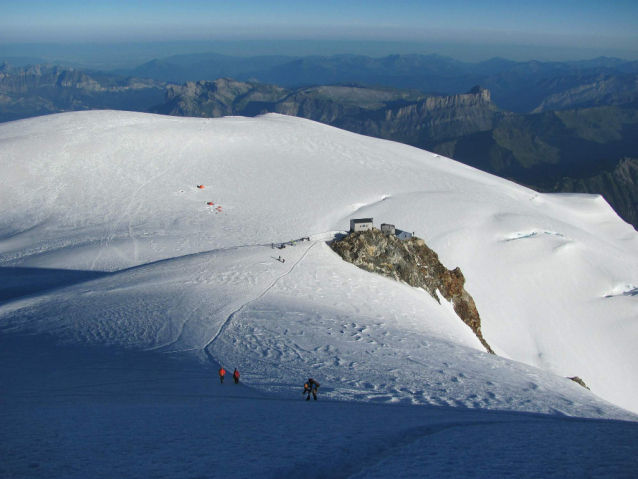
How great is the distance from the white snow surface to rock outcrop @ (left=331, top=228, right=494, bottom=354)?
5.24ft

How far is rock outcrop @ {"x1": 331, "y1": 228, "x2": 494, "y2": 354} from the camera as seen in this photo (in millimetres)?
35594

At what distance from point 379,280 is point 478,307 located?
14.9 meters

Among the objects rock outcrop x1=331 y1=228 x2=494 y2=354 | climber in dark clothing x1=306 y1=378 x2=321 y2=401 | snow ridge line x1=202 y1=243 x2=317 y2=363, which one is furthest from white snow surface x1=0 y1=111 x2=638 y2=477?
rock outcrop x1=331 y1=228 x2=494 y2=354

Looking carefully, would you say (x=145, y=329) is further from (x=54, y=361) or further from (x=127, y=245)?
(x=127, y=245)

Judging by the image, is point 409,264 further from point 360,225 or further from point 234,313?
point 234,313

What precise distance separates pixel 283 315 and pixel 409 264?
16.1m

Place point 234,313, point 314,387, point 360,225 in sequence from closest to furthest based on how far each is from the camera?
point 314,387 → point 234,313 → point 360,225

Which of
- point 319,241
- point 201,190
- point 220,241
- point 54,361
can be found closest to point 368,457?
point 54,361

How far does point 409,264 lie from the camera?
36.8 metres

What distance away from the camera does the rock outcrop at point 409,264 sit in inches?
1401

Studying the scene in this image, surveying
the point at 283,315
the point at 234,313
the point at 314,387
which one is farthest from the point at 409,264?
the point at 314,387

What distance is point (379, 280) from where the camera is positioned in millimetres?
33062

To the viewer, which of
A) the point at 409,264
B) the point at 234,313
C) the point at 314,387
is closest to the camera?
the point at 314,387

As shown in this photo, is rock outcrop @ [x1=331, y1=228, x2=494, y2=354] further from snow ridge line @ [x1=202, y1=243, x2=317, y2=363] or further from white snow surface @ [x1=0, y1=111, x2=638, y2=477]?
snow ridge line @ [x1=202, y1=243, x2=317, y2=363]
